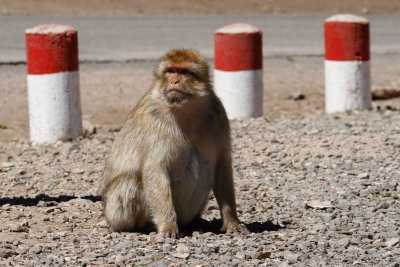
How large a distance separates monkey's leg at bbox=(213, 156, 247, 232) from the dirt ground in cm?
1042

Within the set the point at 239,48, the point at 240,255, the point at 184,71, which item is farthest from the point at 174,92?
the point at 239,48

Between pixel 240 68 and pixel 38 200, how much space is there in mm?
3070

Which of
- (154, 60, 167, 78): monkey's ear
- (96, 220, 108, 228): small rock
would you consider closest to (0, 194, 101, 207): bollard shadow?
(96, 220, 108, 228): small rock

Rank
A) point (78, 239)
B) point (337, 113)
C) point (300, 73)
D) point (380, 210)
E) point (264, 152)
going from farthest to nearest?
point (300, 73) < point (337, 113) < point (264, 152) < point (380, 210) < point (78, 239)

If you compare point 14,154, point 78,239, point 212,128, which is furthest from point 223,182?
point 14,154

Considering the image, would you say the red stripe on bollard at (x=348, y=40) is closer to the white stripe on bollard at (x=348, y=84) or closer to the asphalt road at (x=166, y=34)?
the white stripe on bollard at (x=348, y=84)

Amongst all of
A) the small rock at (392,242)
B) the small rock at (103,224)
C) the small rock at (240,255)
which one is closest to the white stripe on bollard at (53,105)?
the small rock at (103,224)

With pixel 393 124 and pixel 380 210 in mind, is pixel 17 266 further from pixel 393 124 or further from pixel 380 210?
pixel 393 124

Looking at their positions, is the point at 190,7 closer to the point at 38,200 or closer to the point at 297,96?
the point at 297,96

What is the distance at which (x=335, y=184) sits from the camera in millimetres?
6359

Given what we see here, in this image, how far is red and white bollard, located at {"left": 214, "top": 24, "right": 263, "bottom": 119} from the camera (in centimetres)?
859

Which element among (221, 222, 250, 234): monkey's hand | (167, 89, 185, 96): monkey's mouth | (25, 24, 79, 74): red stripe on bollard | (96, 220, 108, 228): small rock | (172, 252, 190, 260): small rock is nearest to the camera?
(172, 252, 190, 260): small rock

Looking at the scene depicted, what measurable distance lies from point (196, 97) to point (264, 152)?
2179mm

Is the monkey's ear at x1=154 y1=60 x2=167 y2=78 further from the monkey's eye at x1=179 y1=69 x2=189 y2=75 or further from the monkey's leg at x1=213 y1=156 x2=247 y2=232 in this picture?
the monkey's leg at x1=213 y1=156 x2=247 y2=232
